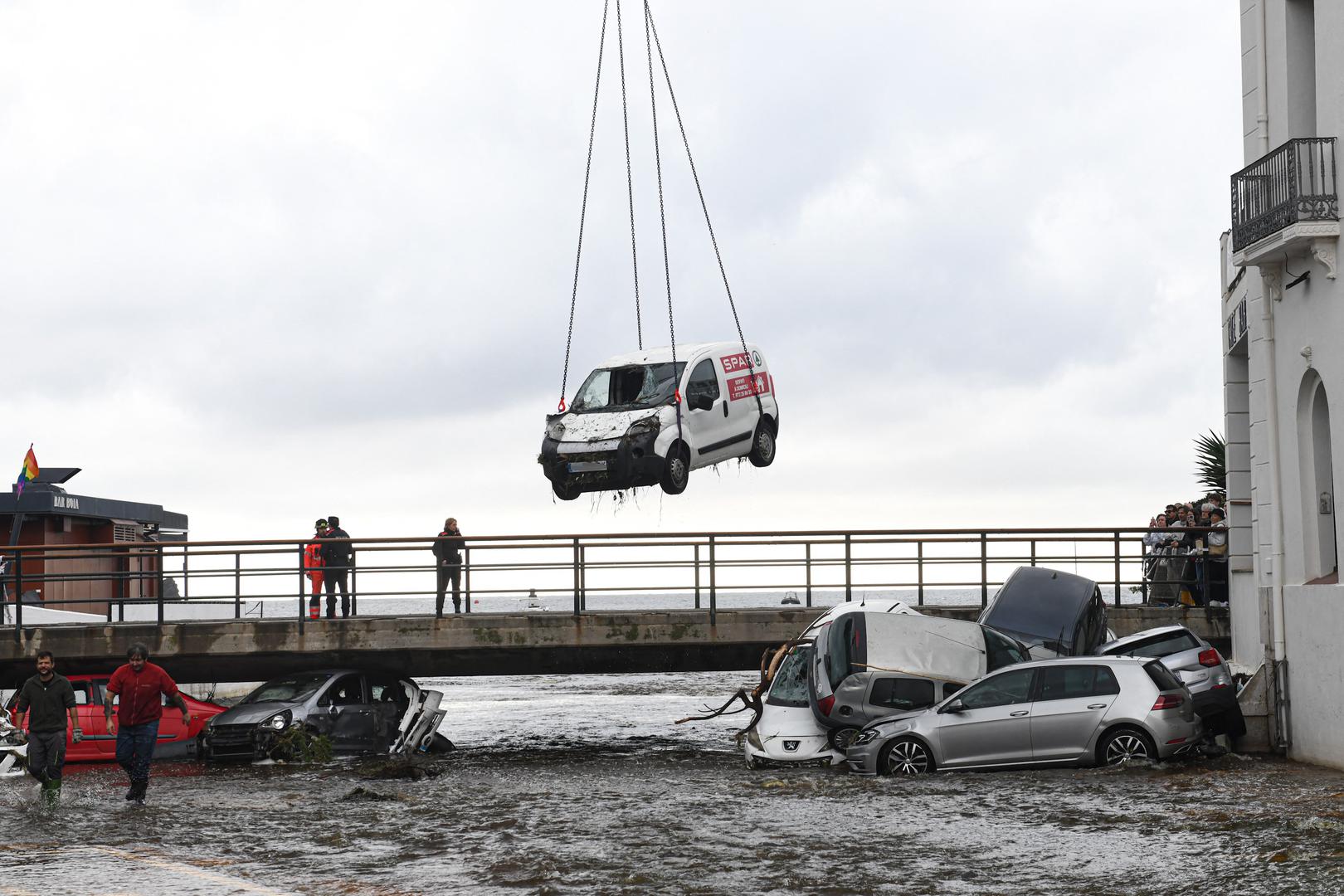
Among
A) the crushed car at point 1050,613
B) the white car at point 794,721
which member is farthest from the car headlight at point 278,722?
the crushed car at point 1050,613

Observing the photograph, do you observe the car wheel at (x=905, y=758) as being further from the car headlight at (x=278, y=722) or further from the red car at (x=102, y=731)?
the red car at (x=102, y=731)

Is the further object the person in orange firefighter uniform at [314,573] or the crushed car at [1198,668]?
the person in orange firefighter uniform at [314,573]

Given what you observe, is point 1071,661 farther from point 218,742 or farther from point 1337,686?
point 218,742

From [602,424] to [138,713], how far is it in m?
7.97

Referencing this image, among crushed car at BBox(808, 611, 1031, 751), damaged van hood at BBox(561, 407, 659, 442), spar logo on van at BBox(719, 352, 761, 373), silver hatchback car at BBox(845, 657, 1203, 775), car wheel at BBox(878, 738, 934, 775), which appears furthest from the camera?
spar logo on van at BBox(719, 352, 761, 373)

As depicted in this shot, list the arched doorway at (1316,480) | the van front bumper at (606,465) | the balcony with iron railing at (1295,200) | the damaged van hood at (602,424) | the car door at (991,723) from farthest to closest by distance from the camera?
the damaged van hood at (602,424) < the van front bumper at (606,465) < the arched doorway at (1316,480) < the balcony with iron railing at (1295,200) < the car door at (991,723)

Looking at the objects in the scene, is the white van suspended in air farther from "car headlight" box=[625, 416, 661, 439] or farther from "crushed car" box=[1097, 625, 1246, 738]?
"crushed car" box=[1097, 625, 1246, 738]

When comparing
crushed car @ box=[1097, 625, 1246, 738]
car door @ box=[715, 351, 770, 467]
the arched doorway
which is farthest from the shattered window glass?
the arched doorway

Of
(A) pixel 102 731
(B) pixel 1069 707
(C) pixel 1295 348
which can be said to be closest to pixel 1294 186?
(C) pixel 1295 348

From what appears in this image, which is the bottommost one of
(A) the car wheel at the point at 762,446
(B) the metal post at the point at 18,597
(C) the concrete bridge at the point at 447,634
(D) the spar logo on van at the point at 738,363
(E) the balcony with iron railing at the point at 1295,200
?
(C) the concrete bridge at the point at 447,634

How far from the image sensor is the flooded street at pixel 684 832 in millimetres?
10789

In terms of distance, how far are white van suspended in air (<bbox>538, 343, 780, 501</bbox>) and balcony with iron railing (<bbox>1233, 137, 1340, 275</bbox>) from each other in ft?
25.1

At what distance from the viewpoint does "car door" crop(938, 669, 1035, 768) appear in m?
17.3

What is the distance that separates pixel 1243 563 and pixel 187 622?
15.9 meters
